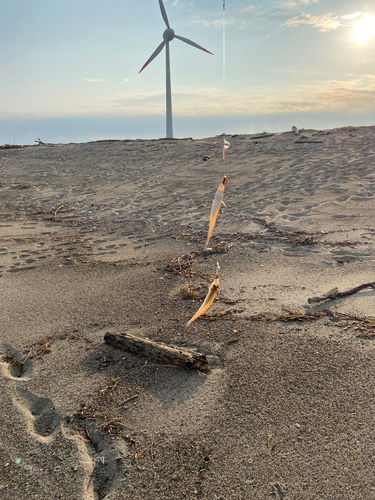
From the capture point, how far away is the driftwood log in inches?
93.7

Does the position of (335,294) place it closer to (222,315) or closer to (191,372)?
(222,315)

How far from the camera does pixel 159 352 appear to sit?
2469 millimetres

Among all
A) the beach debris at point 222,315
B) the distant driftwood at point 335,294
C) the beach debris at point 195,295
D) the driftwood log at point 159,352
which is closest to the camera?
the driftwood log at point 159,352

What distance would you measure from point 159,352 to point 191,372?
0.27 m

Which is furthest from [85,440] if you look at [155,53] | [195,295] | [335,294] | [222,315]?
[155,53]

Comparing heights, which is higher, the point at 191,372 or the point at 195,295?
the point at 195,295

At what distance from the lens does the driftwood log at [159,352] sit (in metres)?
2.38

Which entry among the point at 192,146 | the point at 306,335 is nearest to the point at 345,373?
the point at 306,335

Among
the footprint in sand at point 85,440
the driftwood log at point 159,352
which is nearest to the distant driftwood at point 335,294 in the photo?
the driftwood log at point 159,352

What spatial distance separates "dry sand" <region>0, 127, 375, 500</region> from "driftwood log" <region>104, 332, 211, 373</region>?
6 cm

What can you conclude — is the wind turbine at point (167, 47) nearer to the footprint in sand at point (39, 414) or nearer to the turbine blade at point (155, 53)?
the turbine blade at point (155, 53)

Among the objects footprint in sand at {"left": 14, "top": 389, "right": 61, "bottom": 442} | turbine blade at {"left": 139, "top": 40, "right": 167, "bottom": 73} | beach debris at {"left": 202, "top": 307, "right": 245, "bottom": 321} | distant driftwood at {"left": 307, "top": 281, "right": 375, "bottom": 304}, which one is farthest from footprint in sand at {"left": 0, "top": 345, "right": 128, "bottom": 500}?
turbine blade at {"left": 139, "top": 40, "right": 167, "bottom": 73}

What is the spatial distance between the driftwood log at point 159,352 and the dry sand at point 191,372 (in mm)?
63

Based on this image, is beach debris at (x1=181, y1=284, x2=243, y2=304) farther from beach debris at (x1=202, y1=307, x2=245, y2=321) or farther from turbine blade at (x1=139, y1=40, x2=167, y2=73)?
turbine blade at (x1=139, y1=40, x2=167, y2=73)
